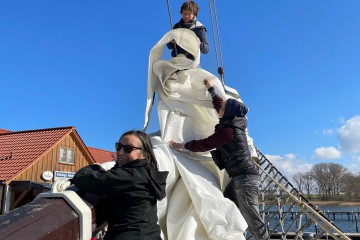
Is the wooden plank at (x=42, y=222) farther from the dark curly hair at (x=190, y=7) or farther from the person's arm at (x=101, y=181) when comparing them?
the dark curly hair at (x=190, y=7)

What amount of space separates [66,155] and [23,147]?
6.56ft

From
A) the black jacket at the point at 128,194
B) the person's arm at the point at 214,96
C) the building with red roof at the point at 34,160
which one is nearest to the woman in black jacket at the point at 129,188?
the black jacket at the point at 128,194

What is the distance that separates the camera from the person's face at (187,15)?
3727 millimetres

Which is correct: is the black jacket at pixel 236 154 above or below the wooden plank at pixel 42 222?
above

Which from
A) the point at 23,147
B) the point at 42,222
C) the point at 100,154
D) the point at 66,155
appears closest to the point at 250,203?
the point at 42,222

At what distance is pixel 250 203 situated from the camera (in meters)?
2.54

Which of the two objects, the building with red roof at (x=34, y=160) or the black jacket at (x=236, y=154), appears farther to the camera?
the building with red roof at (x=34, y=160)

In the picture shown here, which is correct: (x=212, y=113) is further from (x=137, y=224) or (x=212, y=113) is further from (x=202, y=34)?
(x=137, y=224)

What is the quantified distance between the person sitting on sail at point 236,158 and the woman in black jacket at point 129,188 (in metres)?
0.95

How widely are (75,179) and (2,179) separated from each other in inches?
576

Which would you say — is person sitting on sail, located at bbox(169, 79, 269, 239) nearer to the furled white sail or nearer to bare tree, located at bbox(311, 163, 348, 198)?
the furled white sail

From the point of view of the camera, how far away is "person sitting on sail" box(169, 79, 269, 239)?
2539mm

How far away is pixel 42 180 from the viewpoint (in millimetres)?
16109

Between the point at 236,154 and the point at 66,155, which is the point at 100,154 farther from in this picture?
the point at 236,154
